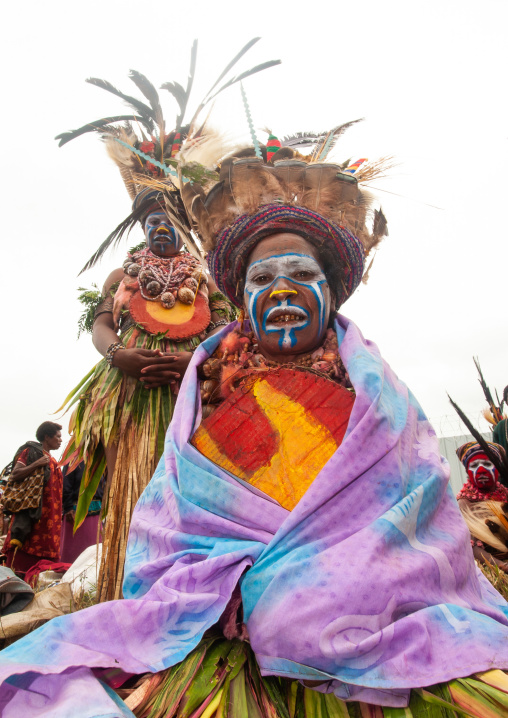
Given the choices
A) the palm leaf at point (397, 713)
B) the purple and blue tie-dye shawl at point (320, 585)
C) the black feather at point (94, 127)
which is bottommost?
the palm leaf at point (397, 713)

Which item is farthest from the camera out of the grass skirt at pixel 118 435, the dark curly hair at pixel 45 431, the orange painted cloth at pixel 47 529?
the dark curly hair at pixel 45 431

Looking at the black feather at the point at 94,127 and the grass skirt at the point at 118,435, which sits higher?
the black feather at the point at 94,127

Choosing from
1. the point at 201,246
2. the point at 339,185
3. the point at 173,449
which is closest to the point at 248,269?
the point at 201,246

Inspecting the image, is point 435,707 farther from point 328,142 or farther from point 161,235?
point 161,235

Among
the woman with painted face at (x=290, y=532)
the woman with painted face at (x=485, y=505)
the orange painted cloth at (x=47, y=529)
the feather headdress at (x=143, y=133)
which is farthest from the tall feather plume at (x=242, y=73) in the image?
the orange painted cloth at (x=47, y=529)

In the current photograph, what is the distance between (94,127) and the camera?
160 inches

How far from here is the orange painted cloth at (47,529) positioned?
20.9 ft

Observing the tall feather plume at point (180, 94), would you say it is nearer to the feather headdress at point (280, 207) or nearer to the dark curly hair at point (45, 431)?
the feather headdress at point (280, 207)

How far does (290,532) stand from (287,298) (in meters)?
1.18

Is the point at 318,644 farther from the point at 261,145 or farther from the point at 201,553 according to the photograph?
the point at 261,145

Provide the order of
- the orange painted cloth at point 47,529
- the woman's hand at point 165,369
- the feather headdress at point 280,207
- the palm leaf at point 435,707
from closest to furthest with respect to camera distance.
A: the palm leaf at point 435,707 < the feather headdress at point 280,207 < the woman's hand at point 165,369 < the orange painted cloth at point 47,529

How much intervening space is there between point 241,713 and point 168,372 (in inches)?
88.9

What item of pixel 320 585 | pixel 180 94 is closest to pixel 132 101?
pixel 180 94

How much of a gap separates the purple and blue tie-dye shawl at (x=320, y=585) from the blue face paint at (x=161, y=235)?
85.6 inches
